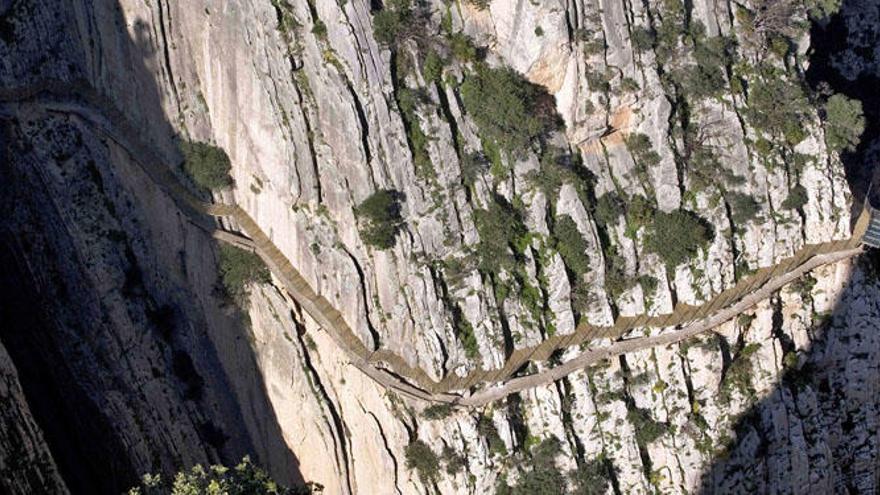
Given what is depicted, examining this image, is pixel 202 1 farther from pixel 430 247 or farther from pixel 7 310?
pixel 7 310

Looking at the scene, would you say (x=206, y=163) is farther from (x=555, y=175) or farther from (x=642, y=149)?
(x=642, y=149)

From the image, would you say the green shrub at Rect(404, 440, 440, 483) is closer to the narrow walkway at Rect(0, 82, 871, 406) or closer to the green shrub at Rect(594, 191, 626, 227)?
the narrow walkway at Rect(0, 82, 871, 406)

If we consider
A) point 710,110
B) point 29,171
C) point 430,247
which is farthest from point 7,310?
point 710,110

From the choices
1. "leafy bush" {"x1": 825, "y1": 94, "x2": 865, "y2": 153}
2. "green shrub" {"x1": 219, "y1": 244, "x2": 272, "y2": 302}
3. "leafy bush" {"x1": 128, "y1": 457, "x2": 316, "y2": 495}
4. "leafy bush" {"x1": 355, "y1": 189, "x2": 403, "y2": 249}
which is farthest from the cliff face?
"leafy bush" {"x1": 128, "y1": 457, "x2": 316, "y2": 495}

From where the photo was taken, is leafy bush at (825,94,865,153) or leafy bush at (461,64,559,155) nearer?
leafy bush at (461,64,559,155)

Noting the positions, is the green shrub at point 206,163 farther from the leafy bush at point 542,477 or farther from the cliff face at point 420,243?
the leafy bush at point 542,477

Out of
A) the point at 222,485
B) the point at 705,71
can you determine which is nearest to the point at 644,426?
the point at 705,71
